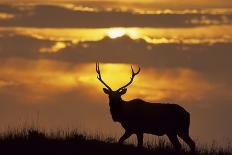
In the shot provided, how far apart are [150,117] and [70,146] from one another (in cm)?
605

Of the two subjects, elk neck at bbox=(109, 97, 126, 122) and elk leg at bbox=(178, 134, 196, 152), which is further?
elk neck at bbox=(109, 97, 126, 122)

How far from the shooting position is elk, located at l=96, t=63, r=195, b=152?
77.8 ft

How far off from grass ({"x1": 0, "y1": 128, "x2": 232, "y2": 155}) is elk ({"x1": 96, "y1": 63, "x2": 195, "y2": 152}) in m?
3.75

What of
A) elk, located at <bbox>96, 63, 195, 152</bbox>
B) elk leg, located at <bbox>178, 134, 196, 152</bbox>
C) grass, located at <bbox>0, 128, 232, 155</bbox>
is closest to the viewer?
grass, located at <bbox>0, 128, 232, 155</bbox>

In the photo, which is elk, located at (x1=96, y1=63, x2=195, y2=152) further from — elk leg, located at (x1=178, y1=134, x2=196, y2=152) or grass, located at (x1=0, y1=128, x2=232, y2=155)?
grass, located at (x1=0, y1=128, x2=232, y2=155)

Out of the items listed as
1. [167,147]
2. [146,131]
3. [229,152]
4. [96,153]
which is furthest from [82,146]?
[146,131]

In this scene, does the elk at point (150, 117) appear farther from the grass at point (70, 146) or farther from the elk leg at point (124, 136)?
the grass at point (70, 146)

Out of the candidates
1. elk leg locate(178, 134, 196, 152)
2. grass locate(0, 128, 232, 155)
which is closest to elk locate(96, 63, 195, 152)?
elk leg locate(178, 134, 196, 152)

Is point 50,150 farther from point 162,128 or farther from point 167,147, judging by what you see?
point 162,128

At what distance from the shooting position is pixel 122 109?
24.0 m

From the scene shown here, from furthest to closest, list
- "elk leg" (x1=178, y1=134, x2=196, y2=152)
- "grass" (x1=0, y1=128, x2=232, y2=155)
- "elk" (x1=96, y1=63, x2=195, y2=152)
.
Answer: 1. "elk" (x1=96, y1=63, x2=195, y2=152)
2. "elk leg" (x1=178, y1=134, x2=196, y2=152)
3. "grass" (x1=0, y1=128, x2=232, y2=155)

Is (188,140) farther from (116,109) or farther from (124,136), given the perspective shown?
(116,109)

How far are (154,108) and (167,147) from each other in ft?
15.6

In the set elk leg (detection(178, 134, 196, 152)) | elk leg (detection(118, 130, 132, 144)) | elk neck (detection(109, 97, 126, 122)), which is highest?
elk neck (detection(109, 97, 126, 122))
